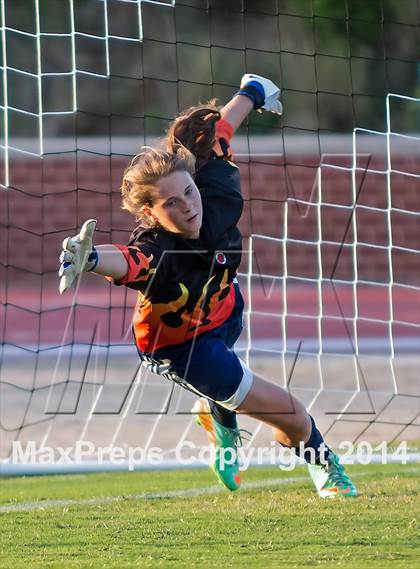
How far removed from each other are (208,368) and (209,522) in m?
0.62

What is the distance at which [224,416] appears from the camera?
5.67 m

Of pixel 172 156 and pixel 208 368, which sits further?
pixel 208 368

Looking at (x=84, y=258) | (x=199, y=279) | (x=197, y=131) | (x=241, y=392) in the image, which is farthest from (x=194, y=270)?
(x=84, y=258)

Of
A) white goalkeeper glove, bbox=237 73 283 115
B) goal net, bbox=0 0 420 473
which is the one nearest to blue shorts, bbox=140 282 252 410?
white goalkeeper glove, bbox=237 73 283 115

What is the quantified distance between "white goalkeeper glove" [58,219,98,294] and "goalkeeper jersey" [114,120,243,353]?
0.37 meters

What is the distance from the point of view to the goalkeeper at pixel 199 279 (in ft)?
15.7

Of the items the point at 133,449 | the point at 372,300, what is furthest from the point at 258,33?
the point at 133,449

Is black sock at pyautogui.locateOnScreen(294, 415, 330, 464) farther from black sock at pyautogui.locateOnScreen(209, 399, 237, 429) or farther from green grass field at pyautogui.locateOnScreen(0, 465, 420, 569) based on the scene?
black sock at pyautogui.locateOnScreen(209, 399, 237, 429)

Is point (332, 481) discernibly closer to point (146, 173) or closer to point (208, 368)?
point (208, 368)

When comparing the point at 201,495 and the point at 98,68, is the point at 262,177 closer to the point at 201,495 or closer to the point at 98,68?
the point at 98,68

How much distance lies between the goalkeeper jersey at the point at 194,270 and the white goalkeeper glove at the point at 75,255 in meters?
0.37

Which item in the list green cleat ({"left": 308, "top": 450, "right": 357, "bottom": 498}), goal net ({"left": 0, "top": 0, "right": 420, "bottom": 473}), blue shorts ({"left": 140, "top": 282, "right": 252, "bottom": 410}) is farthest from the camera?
goal net ({"left": 0, "top": 0, "right": 420, "bottom": 473})

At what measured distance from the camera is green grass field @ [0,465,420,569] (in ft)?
14.1

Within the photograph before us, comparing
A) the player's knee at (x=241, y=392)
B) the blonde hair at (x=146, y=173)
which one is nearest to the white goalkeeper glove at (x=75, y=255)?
the blonde hair at (x=146, y=173)
